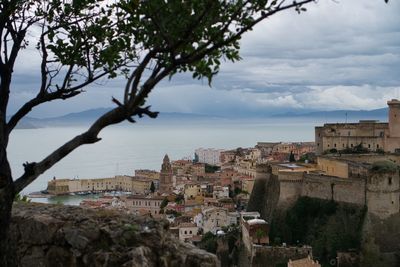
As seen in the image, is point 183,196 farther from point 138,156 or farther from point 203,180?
point 138,156

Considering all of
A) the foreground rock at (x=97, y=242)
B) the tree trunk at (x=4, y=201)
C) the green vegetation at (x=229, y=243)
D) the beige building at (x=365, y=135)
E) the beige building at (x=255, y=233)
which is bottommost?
the green vegetation at (x=229, y=243)

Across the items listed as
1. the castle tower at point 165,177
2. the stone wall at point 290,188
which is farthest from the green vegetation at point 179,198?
the stone wall at point 290,188

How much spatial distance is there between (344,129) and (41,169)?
34.8 m

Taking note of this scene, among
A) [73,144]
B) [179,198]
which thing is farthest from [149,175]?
[73,144]

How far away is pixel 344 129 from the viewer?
38.5m

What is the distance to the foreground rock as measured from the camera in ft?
19.1

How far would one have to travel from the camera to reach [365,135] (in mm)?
37969

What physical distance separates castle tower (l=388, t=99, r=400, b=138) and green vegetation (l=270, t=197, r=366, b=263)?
10.7 m

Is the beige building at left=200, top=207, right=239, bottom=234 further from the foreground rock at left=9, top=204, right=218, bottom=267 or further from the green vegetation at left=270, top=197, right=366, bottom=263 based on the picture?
the foreground rock at left=9, top=204, right=218, bottom=267

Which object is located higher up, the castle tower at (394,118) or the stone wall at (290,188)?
the castle tower at (394,118)

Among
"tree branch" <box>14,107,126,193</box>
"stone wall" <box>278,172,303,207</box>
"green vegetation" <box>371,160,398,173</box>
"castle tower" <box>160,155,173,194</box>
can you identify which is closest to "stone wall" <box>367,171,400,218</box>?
"green vegetation" <box>371,160,398,173</box>

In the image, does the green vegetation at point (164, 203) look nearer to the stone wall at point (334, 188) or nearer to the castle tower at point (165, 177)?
the castle tower at point (165, 177)

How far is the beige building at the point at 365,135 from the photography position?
36188 millimetres

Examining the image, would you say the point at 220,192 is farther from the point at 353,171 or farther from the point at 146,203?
the point at 353,171
